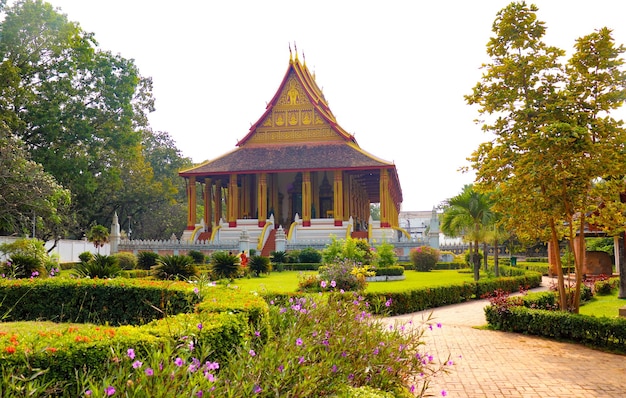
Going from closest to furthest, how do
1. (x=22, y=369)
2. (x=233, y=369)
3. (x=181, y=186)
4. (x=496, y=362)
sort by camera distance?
1. (x=22, y=369)
2. (x=233, y=369)
3. (x=496, y=362)
4. (x=181, y=186)

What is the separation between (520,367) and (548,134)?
13.2ft

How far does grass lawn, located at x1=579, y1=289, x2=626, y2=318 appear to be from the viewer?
37.1 ft

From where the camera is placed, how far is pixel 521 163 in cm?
945

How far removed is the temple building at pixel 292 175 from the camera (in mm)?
33125

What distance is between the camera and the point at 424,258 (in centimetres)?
2605

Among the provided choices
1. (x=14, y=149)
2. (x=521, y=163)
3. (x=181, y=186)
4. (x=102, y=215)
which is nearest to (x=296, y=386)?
(x=521, y=163)

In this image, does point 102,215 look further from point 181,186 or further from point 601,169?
point 601,169

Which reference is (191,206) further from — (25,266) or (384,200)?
(25,266)

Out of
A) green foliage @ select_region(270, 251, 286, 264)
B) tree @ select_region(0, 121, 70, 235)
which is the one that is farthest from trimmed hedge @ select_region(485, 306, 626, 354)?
tree @ select_region(0, 121, 70, 235)

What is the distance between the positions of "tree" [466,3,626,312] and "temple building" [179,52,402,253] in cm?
2182

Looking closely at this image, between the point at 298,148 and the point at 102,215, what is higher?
the point at 298,148

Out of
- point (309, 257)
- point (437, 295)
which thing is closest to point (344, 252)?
point (437, 295)

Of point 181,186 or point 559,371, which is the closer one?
point 559,371

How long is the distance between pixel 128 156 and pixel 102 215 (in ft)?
28.8
